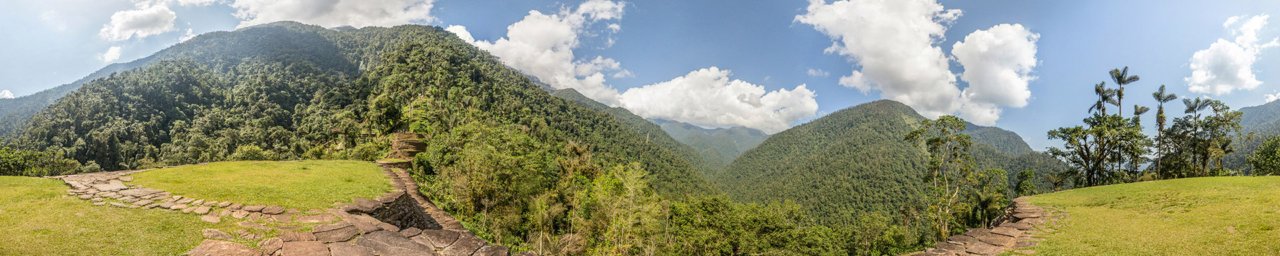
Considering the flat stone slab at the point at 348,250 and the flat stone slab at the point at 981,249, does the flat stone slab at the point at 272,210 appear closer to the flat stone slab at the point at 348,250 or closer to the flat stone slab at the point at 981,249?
the flat stone slab at the point at 348,250

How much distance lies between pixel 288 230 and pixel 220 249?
2008 millimetres

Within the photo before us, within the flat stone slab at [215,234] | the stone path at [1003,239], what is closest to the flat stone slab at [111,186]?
the flat stone slab at [215,234]

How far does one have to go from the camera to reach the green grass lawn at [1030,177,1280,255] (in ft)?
38.0

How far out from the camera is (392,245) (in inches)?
458

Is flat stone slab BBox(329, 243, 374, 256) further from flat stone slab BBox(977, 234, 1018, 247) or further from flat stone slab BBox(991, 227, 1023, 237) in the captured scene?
flat stone slab BBox(991, 227, 1023, 237)

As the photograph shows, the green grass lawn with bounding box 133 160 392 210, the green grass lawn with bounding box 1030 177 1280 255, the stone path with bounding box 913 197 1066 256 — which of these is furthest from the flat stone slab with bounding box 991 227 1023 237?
the green grass lawn with bounding box 133 160 392 210

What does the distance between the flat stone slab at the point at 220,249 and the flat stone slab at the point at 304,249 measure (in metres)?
0.57

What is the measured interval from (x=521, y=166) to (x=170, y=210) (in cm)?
1930

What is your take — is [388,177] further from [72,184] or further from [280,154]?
[280,154]

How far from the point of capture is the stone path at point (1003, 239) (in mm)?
13741

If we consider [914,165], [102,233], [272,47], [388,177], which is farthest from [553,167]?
[272,47]

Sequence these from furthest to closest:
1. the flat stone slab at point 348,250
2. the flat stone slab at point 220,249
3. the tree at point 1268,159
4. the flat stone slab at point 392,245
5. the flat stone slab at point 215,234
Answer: the tree at point 1268,159 < the flat stone slab at point 392,245 < the flat stone slab at point 215,234 < the flat stone slab at point 348,250 < the flat stone slab at point 220,249

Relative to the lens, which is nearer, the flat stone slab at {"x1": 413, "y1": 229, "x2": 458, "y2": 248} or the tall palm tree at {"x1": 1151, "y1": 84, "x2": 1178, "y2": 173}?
the flat stone slab at {"x1": 413, "y1": 229, "x2": 458, "y2": 248}

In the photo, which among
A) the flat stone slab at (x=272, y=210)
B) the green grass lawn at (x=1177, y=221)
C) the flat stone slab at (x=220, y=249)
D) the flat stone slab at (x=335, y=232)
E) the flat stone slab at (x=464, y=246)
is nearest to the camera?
the flat stone slab at (x=220, y=249)
